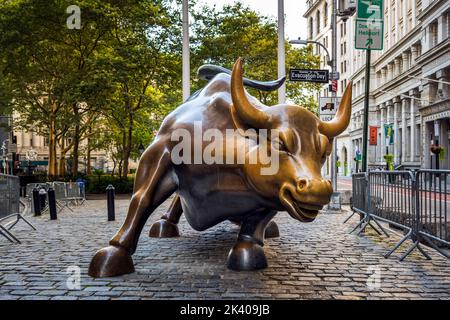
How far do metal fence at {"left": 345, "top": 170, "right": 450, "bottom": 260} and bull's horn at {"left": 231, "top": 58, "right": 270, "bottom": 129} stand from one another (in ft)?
8.98

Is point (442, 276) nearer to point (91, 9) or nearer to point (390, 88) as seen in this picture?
point (91, 9)

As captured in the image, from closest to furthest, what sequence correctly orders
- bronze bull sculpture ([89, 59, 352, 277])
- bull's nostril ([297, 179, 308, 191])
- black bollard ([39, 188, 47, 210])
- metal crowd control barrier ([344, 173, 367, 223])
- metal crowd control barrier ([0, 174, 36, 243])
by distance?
bull's nostril ([297, 179, 308, 191]), bronze bull sculpture ([89, 59, 352, 277]), metal crowd control barrier ([0, 174, 36, 243]), metal crowd control barrier ([344, 173, 367, 223]), black bollard ([39, 188, 47, 210])

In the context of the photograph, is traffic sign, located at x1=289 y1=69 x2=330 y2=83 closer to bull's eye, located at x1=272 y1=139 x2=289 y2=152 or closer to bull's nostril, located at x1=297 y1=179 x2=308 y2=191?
bull's eye, located at x1=272 y1=139 x2=289 y2=152

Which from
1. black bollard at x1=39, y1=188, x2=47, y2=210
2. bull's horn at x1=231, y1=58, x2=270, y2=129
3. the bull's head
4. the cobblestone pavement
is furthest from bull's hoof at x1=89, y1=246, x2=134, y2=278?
black bollard at x1=39, y1=188, x2=47, y2=210

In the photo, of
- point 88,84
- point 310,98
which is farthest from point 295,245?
point 310,98

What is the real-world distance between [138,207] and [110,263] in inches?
27.4

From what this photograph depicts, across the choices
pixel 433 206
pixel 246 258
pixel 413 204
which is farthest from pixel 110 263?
pixel 413 204

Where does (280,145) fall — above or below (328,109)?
below

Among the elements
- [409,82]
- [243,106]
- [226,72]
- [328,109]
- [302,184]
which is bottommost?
[302,184]

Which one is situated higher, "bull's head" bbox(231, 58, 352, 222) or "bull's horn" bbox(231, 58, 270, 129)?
"bull's horn" bbox(231, 58, 270, 129)

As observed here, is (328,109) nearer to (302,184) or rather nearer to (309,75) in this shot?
(309,75)

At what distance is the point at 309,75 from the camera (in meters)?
13.1

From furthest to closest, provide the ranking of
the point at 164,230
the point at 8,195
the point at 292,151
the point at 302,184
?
the point at 8,195 < the point at 164,230 < the point at 292,151 < the point at 302,184

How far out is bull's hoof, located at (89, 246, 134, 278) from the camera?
4.93 m
